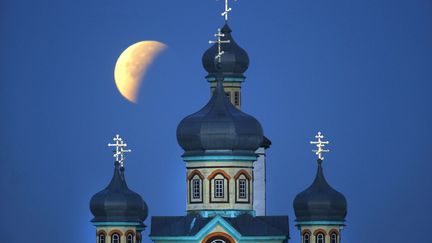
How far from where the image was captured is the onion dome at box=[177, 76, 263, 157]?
170m

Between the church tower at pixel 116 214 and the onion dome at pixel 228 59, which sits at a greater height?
the onion dome at pixel 228 59

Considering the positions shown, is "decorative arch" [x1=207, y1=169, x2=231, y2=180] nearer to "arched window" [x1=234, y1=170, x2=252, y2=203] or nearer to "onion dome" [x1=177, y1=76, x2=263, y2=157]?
"arched window" [x1=234, y1=170, x2=252, y2=203]

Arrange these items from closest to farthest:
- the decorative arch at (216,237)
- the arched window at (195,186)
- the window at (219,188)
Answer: the decorative arch at (216,237) → the window at (219,188) → the arched window at (195,186)

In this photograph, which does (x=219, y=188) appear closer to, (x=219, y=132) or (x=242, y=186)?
(x=242, y=186)

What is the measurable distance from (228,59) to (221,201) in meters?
8.19

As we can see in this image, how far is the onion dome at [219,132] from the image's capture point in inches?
6703

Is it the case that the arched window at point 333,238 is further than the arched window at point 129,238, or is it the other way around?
the arched window at point 129,238

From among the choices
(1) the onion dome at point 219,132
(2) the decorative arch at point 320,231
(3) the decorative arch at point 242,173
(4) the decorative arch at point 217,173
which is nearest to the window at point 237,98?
(1) the onion dome at point 219,132

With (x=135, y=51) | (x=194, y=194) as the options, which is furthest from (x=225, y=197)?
(x=135, y=51)

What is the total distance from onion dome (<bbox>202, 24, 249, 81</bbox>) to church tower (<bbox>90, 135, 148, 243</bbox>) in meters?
6.39

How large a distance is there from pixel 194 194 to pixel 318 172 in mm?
4666

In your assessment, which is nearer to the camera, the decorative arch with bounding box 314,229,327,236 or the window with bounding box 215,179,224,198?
the decorative arch with bounding box 314,229,327,236

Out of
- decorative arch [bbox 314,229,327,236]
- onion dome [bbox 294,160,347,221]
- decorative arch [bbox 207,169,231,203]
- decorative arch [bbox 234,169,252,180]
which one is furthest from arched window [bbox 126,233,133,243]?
decorative arch [bbox 314,229,327,236]

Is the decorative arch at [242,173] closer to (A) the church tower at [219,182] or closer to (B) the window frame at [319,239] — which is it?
(A) the church tower at [219,182]
